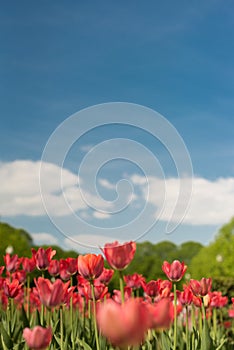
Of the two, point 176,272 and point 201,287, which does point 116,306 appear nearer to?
point 176,272

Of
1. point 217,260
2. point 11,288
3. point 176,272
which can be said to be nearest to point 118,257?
point 176,272

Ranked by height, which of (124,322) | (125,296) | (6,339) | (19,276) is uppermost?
(19,276)

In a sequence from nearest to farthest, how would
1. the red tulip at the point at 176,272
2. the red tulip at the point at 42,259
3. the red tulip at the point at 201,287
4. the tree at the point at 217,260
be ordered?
the red tulip at the point at 176,272, the red tulip at the point at 201,287, the red tulip at the point at 42,259, the tree at the point at 217,260

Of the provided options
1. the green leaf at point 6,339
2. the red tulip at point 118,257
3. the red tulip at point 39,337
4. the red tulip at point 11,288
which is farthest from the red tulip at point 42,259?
the red tulip at point 39,337

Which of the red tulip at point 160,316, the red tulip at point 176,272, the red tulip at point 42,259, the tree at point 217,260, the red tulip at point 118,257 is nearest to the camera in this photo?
the red tulip at point 160,316

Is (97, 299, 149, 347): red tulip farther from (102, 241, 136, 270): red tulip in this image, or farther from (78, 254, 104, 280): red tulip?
(78, 254, 104, 280): red tulip

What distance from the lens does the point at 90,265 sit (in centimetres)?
227

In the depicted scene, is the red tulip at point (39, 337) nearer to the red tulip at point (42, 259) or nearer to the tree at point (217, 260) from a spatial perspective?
the red tulip at point (42, 259)

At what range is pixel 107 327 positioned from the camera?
936mm

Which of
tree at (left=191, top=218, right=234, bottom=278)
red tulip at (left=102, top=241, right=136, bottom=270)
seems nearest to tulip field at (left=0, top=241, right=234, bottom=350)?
red tulip at (left=102, top=241, right=136, bottom=270)

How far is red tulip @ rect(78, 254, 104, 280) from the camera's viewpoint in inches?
89.4

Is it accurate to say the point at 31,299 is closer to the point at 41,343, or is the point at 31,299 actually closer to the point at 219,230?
the point at 41,343

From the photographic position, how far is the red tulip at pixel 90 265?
2.27 metres

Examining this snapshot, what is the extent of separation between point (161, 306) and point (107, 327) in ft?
0.70
